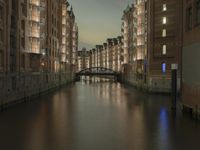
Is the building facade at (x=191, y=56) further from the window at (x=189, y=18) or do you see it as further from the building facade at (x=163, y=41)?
the building facade at (x=163, y=41)

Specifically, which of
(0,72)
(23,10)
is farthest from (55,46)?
(0,72)

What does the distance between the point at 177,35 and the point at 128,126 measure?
36.5 m

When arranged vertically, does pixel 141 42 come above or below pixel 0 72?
above

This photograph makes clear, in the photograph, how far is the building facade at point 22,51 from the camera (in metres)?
37.6

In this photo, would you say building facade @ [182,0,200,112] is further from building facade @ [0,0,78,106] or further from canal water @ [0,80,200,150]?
building facade @ [0,0,78,106]

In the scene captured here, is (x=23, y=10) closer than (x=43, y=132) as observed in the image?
No

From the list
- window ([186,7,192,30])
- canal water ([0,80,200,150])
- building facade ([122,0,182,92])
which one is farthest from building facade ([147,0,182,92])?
canal water ([0,80,200,150])

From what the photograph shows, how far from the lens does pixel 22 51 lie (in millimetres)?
47250

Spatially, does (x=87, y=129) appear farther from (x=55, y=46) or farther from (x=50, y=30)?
(x=55, y=46)

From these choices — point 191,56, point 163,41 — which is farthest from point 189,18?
point 163,41

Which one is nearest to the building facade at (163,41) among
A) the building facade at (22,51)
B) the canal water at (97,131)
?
the building facade at (22,51)

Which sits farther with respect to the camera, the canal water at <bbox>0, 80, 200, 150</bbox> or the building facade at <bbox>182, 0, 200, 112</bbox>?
the building facade at <bbox>182, 0, 200, 112</bbox>

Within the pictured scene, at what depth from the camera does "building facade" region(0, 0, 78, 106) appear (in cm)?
3756

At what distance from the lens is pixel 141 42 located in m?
78.8
